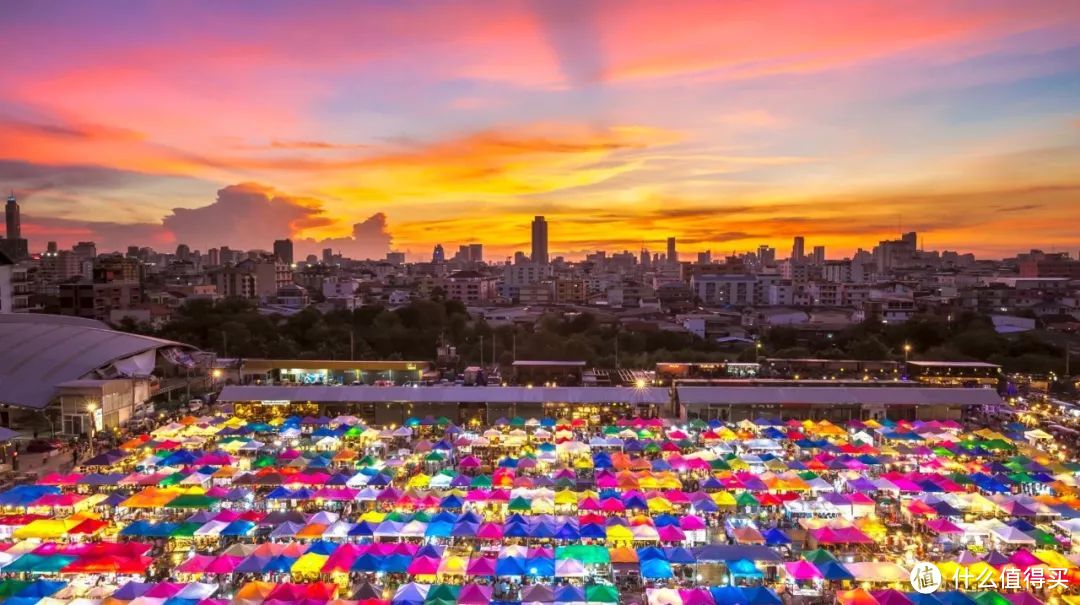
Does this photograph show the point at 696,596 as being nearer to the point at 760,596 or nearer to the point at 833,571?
the point at 760,596

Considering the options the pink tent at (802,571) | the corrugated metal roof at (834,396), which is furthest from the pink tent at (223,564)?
the corrugated metal roof at (834,396)

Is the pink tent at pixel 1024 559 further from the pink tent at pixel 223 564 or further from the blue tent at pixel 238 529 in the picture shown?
the blue tent at pixel 238 529

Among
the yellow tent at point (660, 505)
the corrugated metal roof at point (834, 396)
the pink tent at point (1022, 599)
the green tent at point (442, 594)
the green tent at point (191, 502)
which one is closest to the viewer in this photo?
the pink tent at point (1022, 599)

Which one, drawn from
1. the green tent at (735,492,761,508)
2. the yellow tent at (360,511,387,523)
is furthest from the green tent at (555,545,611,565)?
the green tent at (735,492,761,508)

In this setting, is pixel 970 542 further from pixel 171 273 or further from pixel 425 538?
pixel 171 273

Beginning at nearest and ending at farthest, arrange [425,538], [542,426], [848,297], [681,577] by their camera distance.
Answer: [681,577] → [425,538] → [542,426] → [848,297]

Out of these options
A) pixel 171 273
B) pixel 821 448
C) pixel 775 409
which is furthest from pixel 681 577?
pixel 171 273
